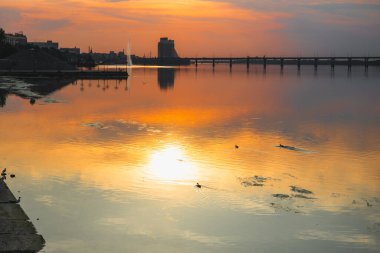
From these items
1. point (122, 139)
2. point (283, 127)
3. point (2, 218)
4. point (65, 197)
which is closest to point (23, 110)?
point (122, 139)

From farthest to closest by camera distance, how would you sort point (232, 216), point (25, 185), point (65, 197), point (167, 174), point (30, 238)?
point (167, 174) < point (25, 185) < point (65, 197) < point (232, 216) < point (30, 238)

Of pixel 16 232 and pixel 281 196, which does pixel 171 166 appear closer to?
pixel 281 196

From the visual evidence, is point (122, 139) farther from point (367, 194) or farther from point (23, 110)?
point (23, 110)

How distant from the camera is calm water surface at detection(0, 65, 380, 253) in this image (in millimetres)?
21000

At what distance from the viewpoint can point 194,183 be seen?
95.1 feet

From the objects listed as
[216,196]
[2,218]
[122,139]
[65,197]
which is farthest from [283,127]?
[2,218]

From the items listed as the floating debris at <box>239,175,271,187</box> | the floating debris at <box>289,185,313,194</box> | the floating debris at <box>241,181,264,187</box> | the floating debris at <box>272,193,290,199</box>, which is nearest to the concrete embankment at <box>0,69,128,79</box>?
the floating debris at <box>239,175,271,187</box>

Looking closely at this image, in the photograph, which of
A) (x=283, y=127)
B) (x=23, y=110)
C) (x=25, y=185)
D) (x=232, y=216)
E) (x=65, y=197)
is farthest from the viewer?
(x=23, y=110)

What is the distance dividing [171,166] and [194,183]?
4752mm

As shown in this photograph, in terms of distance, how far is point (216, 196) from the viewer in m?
26.5

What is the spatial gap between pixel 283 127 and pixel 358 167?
72.0ft

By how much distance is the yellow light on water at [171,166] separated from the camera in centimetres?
3044

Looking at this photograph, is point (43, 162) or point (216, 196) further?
point (43, 162)

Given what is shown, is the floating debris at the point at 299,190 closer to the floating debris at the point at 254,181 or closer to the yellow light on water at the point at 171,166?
the floating debris at the point at 254,181
